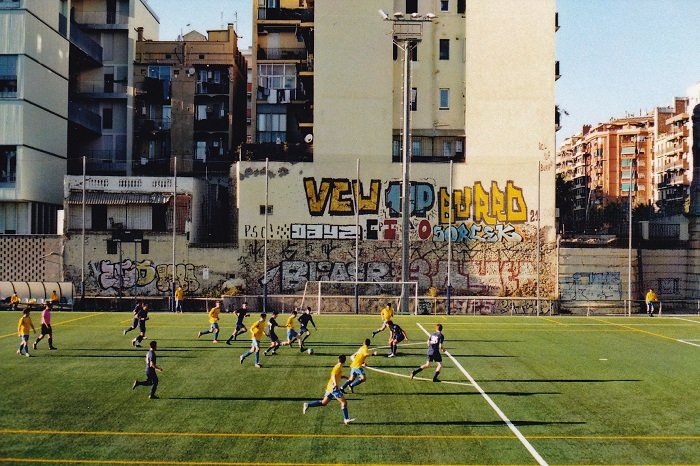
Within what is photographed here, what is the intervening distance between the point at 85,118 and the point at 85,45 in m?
7.20

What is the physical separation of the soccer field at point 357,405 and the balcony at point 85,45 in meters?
43.8

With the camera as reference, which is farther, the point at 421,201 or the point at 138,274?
the point at 421,201

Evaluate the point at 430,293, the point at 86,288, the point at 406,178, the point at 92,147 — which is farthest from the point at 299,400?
the point at 92,147

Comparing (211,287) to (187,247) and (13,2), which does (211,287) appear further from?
(13,2)

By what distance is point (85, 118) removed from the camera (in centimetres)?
7794

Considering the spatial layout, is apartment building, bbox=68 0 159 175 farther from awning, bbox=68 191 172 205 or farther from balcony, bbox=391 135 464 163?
balcony, bbox=391 135 464 163

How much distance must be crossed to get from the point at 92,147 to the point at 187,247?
952 inches

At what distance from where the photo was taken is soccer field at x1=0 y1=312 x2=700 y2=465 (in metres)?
18.8

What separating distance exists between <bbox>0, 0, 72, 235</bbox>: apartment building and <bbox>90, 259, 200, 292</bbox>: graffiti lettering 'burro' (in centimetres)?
827

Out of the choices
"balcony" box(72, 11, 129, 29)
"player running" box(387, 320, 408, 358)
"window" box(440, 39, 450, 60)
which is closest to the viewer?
"player running" box(387, 320, 408, 358)

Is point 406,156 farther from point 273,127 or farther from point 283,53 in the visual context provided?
point 283,53

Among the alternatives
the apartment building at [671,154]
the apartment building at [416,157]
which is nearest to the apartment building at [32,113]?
the apartment building at [416,157]

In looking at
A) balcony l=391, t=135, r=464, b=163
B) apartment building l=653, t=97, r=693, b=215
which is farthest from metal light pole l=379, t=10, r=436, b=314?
apartment building l=653, t=97, r=693, b=215

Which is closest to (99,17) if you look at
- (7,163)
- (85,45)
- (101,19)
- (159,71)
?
(101,19)
